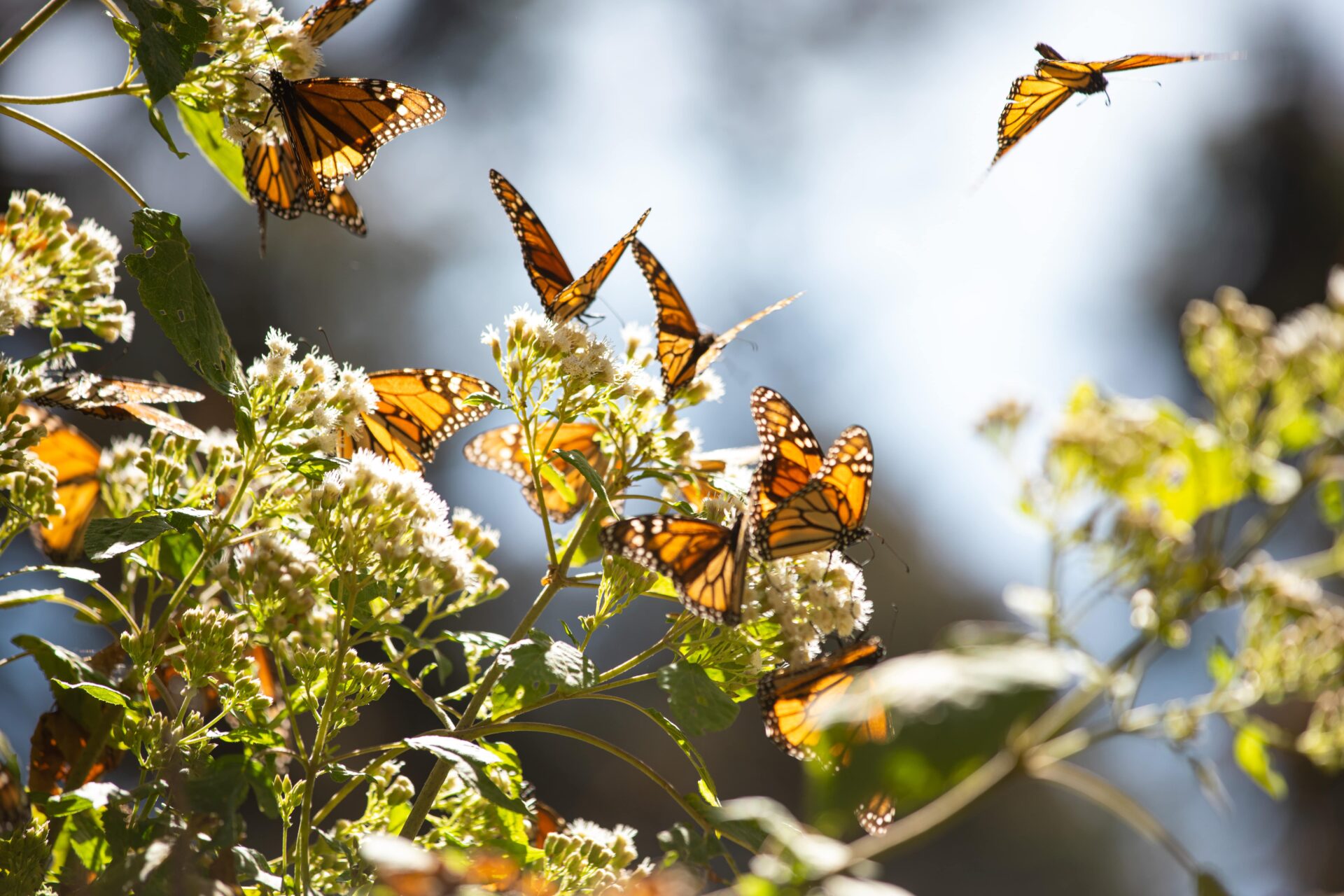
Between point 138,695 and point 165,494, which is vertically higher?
point 165,494

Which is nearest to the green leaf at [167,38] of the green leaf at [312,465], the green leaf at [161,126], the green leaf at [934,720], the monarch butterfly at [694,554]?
the green leaf at [161,126]

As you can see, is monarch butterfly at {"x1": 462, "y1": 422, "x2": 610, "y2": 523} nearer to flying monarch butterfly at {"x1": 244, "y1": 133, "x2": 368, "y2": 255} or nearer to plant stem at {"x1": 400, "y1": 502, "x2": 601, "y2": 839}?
plant stem at {"x1": 400, "y1": 502, "x2": 601, "y2": 839}

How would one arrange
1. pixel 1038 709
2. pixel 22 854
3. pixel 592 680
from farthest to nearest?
pixel 592 680, pixel 22 854, pixel 1038 709

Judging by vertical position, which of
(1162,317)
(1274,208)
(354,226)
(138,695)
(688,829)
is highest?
(1274,208)

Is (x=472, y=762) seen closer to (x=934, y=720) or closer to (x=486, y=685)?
(x=486, y=685)

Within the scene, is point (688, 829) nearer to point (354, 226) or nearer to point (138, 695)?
point (138, 695)

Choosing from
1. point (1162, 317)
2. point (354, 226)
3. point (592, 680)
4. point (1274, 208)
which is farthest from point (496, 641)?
point (1274, 208)

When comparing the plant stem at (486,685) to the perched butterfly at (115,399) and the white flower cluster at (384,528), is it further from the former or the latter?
the perched butterfly at (115,399)
